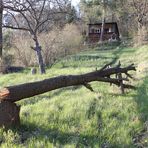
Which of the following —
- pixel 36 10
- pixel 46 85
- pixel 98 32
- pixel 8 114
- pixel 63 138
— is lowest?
pixel 63 138

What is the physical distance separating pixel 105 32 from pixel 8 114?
61.6 m

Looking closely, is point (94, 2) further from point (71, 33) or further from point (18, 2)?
point (18, 2)

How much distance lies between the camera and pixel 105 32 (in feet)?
226

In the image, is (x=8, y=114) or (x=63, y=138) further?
(x=8, y=114)

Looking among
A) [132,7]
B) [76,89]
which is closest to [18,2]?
[76,89]

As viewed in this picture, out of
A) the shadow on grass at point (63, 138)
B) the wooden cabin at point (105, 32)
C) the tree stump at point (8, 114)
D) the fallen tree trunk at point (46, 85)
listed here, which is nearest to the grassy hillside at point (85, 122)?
the shadow on grass at point (63, 138)

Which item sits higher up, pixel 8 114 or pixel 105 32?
pixel 105 32

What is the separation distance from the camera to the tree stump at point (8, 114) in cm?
808

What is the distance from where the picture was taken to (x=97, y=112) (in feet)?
31.0

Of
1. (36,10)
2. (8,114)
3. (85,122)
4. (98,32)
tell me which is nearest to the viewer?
(8,114)

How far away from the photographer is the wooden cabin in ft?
219

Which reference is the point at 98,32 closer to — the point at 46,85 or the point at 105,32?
the point at 105,32

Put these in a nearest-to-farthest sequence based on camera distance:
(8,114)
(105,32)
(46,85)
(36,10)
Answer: (8,114) → (46,85) → (36,10) → (105,32)

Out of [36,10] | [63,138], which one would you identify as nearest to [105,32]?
[36,10]
